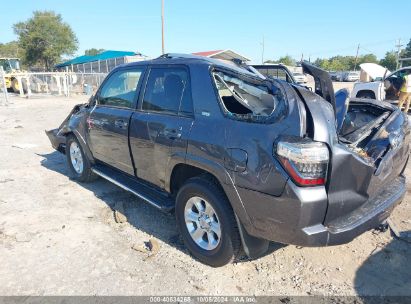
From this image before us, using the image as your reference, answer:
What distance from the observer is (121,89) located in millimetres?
4383

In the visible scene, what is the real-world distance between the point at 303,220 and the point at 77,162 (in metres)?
4.16

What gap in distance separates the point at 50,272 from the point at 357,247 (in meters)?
2.99

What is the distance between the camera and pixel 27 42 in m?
48.2

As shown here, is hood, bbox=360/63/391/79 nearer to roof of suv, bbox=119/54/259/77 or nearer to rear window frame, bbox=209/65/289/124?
roof of suv, bbox=119/54/259/77

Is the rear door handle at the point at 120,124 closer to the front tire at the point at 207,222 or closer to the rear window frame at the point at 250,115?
the front tire at the point at 207,222

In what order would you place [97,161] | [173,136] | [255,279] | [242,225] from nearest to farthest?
[242,225]
[255,279]
[173,136]
[97,161]

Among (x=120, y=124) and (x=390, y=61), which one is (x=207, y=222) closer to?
(x=120, y=124)

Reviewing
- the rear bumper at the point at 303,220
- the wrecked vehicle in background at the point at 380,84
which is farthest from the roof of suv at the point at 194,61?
the wrecked vehicle in background at the point at 380,84

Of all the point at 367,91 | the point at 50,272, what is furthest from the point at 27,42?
the point at 50,272

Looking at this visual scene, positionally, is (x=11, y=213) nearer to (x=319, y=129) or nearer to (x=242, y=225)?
(x=242, y=225)

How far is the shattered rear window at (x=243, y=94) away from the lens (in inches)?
118

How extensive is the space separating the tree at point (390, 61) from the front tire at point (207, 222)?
248 ft

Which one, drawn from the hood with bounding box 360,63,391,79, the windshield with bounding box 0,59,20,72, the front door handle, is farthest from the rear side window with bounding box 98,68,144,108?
the windshield with bounding box 0,59,20,72

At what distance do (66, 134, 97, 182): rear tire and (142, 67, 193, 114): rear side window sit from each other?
1.96 meters
